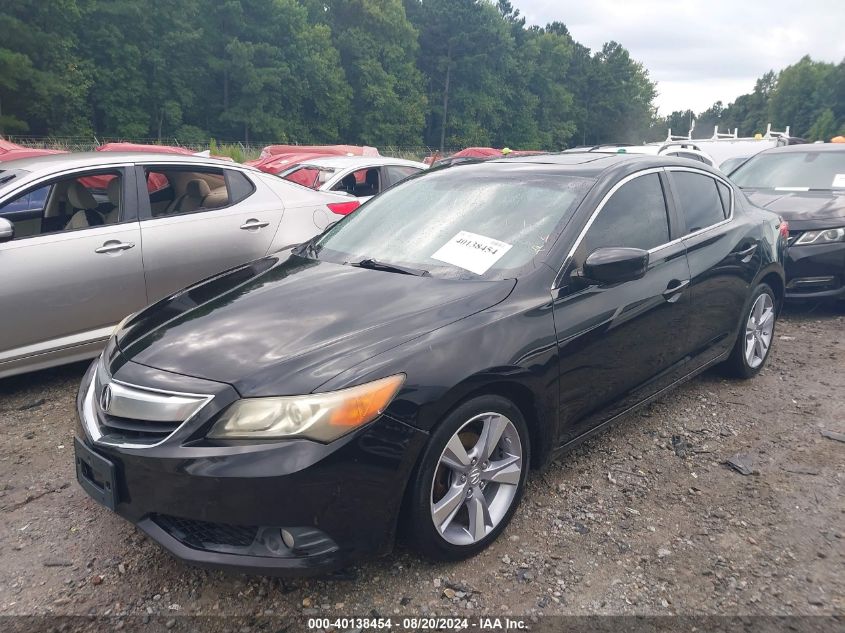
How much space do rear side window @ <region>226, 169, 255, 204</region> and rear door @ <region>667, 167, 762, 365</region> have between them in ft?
10.4

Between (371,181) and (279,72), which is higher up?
(279,72)

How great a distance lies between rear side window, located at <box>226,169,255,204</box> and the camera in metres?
5.27

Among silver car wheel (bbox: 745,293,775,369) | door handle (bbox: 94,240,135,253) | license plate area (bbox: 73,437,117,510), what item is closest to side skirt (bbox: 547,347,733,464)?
silver car wheel (bbox: 745,293,775,369)

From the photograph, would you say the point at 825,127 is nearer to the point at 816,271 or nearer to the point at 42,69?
the point at 42,69

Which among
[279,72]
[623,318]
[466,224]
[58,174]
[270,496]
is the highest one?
[279,72]

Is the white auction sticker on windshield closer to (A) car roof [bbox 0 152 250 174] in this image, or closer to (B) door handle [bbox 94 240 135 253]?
(B) door handle [bbox 94 240 135 253]

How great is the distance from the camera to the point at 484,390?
2.62m

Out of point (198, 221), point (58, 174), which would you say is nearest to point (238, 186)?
point (198, 221)

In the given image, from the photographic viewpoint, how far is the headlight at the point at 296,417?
2.23 m

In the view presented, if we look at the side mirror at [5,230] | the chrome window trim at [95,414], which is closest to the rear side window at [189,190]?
the side mirror at [5,230]

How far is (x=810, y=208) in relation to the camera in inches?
256

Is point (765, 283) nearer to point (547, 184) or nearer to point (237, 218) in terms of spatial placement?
point (547, 184)

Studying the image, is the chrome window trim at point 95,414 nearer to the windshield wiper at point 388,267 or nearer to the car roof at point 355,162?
the windshield wiper at point 388,267

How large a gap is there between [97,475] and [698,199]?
3557mm
